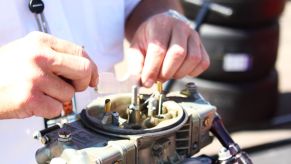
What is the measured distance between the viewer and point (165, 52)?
0.89 metres

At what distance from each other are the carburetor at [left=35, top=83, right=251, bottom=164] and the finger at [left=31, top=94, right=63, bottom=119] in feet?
0.09

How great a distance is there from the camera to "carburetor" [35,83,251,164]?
705 millimetres

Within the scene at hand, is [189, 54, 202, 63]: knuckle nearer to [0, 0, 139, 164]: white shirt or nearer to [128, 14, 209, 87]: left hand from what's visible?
[128, 14, 209, 87]: left hand

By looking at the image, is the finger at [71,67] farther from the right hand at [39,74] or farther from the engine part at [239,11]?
the engine part at [239,11]

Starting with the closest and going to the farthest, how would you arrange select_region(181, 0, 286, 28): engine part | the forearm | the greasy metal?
the greasy metal, the forearm, select_region(181, 0, 286, 28): engine part

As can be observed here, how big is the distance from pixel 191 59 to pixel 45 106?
297mm

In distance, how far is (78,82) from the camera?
750mm

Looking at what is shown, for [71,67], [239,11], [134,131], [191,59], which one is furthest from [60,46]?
[239,11]

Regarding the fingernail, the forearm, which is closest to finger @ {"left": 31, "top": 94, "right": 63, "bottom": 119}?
the fingernail

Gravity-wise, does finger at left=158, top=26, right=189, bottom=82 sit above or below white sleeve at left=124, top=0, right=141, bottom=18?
below

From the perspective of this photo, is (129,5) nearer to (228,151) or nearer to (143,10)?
(143,10)

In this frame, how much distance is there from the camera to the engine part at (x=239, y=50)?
Result: 218cm

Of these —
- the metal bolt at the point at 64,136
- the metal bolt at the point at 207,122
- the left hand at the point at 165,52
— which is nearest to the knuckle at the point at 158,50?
the left hand at the point at 165,52

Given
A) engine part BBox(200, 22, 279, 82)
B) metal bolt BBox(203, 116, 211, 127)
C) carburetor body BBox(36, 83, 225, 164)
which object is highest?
carburetor body BBox(36, 83, 225, 164)
